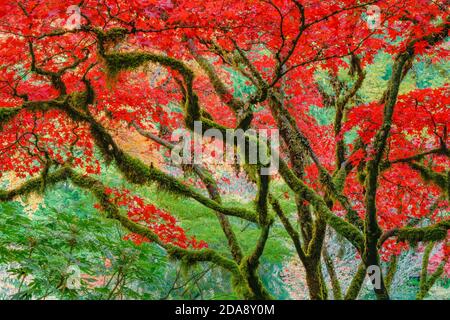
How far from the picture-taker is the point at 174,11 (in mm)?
6047

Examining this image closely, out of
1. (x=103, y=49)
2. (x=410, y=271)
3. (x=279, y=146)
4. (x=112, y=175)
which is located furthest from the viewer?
Result: (x=410, y=271)

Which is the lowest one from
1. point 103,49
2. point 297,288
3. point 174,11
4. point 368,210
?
point 297,288

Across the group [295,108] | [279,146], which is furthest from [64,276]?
[295,108]

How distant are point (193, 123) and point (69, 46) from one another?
7.63 ft

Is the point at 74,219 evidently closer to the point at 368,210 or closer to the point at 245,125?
the point at 245,125

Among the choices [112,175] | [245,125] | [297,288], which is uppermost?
[245,125]

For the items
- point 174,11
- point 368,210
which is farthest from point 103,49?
point 368,210

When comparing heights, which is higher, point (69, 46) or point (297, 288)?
point (69, 46)

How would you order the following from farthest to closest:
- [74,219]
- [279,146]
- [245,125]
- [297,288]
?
1. [297,288]
2. [279,146]
3. [74,219]
4. [245,125]
